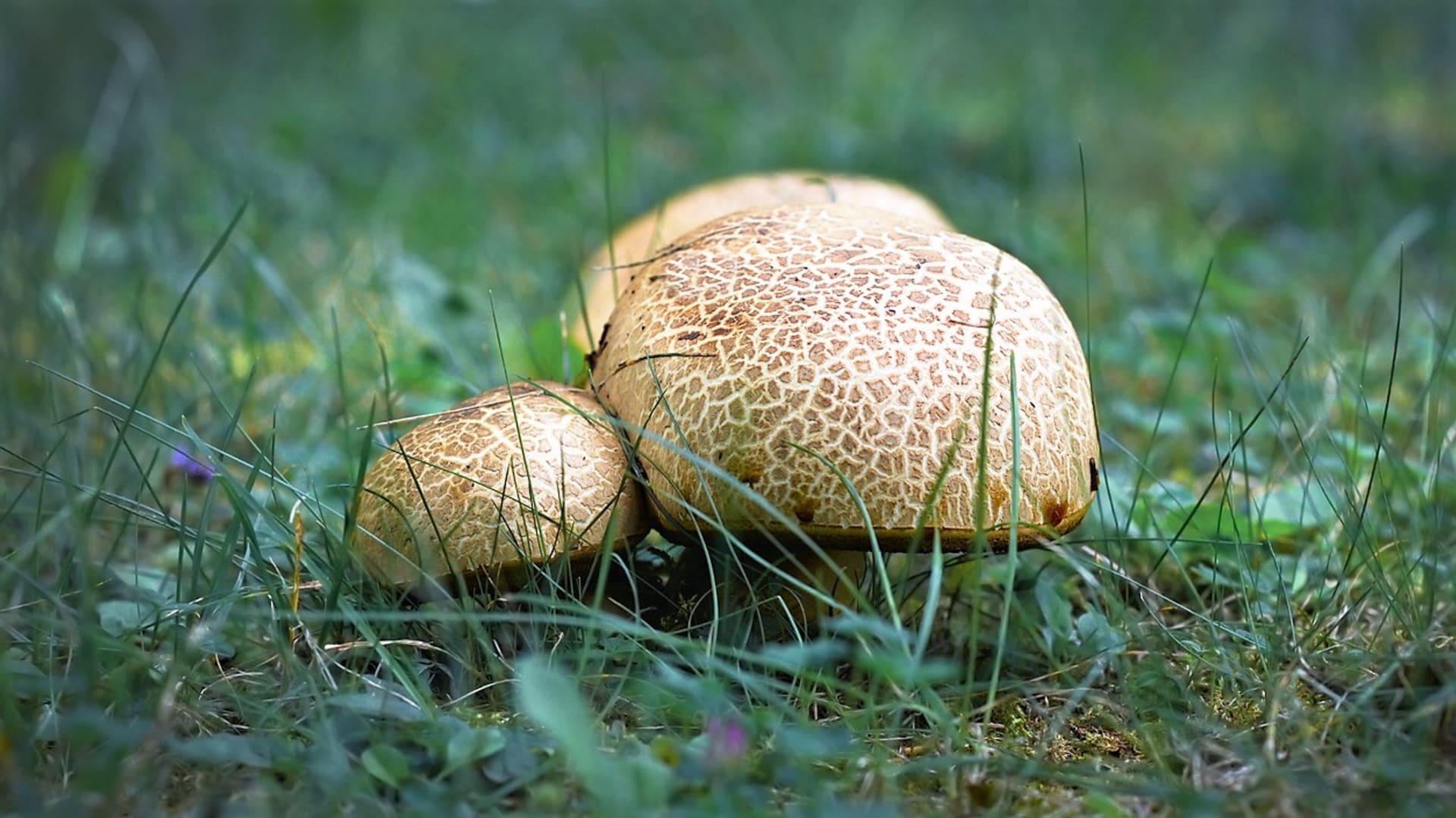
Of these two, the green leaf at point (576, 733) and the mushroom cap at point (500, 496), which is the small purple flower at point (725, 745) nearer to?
the green leaf at point (576, 733)

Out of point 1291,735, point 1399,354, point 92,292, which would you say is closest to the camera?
point 1291,735

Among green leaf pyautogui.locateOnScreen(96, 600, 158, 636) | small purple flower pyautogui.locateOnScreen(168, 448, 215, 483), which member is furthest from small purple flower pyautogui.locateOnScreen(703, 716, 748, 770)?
small purple flower pyautogui.locateOnScreen(168, 448, 215, 483)

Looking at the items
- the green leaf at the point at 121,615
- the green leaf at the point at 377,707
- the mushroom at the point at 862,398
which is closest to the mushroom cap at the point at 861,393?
the mushroom at the point at 862,398

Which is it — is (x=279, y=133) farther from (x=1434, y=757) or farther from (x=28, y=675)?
(x=1434, y=757)

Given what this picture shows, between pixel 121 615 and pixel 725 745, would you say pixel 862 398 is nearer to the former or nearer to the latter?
pixel 725 745

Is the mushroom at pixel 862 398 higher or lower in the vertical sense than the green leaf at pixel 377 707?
higher

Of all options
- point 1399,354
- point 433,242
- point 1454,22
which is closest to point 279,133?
point 433,242

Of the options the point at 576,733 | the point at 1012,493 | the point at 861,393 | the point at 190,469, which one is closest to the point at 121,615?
the point at 190,469
